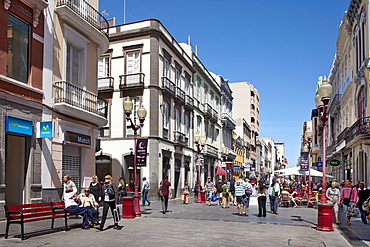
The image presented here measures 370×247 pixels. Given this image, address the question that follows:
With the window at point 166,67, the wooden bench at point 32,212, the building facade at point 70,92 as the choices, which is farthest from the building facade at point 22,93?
the window at point 166,67

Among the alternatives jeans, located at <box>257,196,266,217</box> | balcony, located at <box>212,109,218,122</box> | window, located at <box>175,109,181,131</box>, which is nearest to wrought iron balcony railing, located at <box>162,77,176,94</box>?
window, located at <box>175,109,181,131</box>

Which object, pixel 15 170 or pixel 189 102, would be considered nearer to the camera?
pixel 15 170

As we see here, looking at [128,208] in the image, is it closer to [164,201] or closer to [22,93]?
[164,201]

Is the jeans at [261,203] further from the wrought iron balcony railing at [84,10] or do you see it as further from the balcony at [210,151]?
the balcony at [210,151]

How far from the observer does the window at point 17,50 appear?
13.6 metres

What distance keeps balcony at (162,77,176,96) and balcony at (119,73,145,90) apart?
170 cm

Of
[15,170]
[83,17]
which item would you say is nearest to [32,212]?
[15,170]

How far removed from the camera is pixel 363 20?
2370cm

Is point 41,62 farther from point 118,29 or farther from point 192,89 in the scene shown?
point 192,89

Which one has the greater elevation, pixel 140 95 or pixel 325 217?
pixel 140 95

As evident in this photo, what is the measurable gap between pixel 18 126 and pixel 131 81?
1464 cm

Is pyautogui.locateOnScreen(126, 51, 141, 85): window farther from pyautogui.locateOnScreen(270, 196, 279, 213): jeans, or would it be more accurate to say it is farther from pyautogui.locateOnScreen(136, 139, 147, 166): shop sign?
pyautogui.locateOnScreen(270, 196, 279, 213): jeans

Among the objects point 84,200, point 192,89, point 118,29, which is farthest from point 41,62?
point 192,89

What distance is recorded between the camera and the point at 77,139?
1703cm
